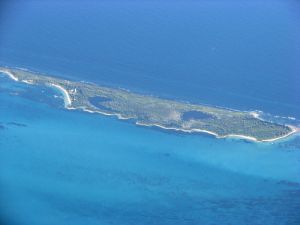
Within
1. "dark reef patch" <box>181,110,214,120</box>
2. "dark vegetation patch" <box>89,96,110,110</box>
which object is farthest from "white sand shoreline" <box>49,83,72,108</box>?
"dark reef patch" <box>181,110,214,120</box>

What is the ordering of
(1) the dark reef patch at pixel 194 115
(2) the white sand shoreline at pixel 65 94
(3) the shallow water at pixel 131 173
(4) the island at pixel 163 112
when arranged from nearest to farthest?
(3) the shallow water at pixel 131 173
(4) the island at pixel 163 112
(1) the dark reef patch at pixel 194 115
(2) the white sand shoreline at pixel 65 94

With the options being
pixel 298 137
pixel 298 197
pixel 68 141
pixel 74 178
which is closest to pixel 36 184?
pixel 74 178

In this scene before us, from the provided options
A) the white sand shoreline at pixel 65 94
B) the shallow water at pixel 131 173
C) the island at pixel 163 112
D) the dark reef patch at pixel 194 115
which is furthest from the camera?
the white sand shoreline at pixel 65 94

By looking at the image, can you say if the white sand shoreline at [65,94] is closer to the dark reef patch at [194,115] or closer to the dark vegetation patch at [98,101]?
the dark vegetation patch at [98,101]

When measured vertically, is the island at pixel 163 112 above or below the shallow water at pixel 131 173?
above

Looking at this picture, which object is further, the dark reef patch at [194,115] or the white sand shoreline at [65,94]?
the white sand shoreline at [65,94]

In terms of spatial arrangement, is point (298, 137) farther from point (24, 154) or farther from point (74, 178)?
point (24, 154)

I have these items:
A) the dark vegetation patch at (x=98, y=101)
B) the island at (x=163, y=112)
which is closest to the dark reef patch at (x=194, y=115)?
the island at (x=163, y=112)

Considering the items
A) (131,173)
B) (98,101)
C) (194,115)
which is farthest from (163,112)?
(131,173)

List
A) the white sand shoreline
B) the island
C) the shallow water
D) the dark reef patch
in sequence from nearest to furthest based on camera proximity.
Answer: the shallow water → the island → the dark reef patch → the white sand shoreline

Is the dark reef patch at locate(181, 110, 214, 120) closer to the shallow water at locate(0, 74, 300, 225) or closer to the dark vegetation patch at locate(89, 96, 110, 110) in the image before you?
the shallow water at locate(0, 74, 300, 225)
